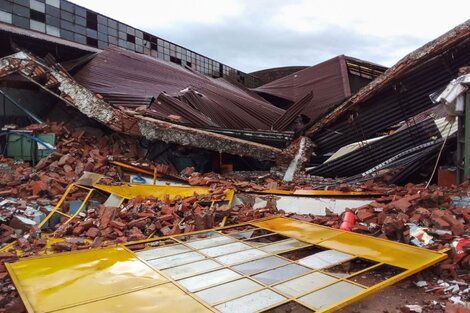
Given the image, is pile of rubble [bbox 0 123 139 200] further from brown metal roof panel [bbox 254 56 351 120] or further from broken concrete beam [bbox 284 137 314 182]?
brown metal roof panel [bbox 254 56 351 120]

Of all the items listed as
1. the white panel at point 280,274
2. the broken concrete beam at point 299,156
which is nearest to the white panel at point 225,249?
the white panel at point 280,274

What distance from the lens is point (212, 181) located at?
229 inches

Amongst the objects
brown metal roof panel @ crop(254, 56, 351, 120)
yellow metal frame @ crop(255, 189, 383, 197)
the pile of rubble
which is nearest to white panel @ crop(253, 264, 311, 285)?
yellow metal frame @ crop(255, 189, 383, 197)

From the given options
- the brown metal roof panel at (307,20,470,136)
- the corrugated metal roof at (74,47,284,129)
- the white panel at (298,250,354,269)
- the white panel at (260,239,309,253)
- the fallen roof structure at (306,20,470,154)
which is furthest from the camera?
the corrugated metal roof at (74,47,284,129)

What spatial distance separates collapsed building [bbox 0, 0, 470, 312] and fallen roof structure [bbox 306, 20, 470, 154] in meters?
0.02

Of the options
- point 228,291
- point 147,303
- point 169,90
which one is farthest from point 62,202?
point 169,90

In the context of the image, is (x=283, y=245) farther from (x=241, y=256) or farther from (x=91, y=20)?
(x=91, y=20)

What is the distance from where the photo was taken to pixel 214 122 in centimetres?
759

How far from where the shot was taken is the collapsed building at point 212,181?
2670 millimetres

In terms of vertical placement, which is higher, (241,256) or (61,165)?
(61,165)

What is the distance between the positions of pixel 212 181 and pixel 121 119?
2.04m

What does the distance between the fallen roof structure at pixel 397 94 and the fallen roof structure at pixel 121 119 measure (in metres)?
1.13

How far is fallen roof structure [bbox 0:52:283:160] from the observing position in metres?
6.60

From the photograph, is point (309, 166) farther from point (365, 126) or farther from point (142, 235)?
point (142, 235)
